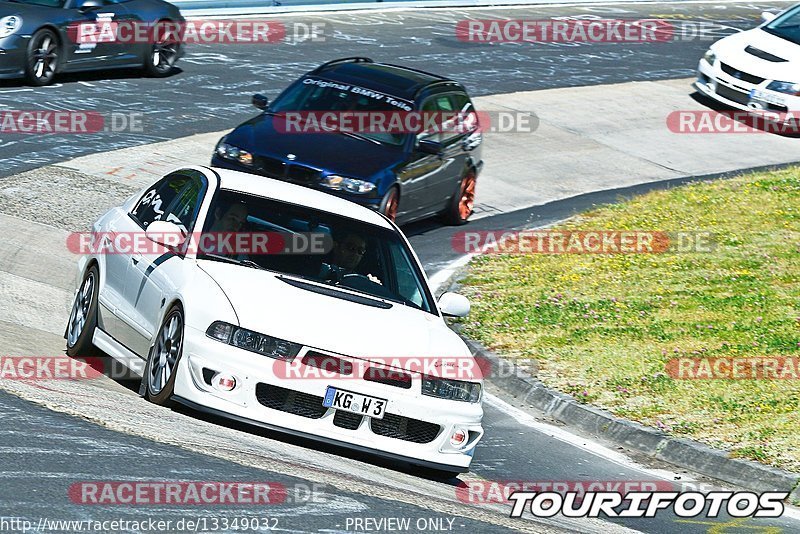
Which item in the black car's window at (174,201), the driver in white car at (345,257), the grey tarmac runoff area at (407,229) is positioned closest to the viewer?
the grey tarmac runoff area at (407,229)

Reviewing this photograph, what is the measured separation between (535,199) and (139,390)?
1070 cm

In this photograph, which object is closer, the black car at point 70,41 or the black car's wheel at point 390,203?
the black car's wheel at point 390,203

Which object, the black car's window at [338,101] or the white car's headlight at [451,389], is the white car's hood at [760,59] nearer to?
the black car's window at [338,101]

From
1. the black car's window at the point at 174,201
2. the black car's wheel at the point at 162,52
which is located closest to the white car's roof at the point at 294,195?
the black car's window at the point at 174,201

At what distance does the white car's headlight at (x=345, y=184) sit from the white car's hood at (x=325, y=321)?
17.3 feet

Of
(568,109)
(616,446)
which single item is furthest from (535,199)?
(616,446)

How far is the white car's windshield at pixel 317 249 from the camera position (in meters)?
9.02

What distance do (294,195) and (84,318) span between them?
A: 172 cm

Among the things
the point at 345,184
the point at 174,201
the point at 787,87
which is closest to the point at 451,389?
the point at 174,201

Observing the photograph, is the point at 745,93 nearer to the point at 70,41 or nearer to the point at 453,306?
the point at 70,41

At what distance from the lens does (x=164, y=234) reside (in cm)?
881

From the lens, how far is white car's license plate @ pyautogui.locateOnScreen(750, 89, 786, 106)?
22.5 meters

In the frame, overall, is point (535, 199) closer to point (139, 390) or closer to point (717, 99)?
point (717, 99)

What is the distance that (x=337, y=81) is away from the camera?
15766 mm
